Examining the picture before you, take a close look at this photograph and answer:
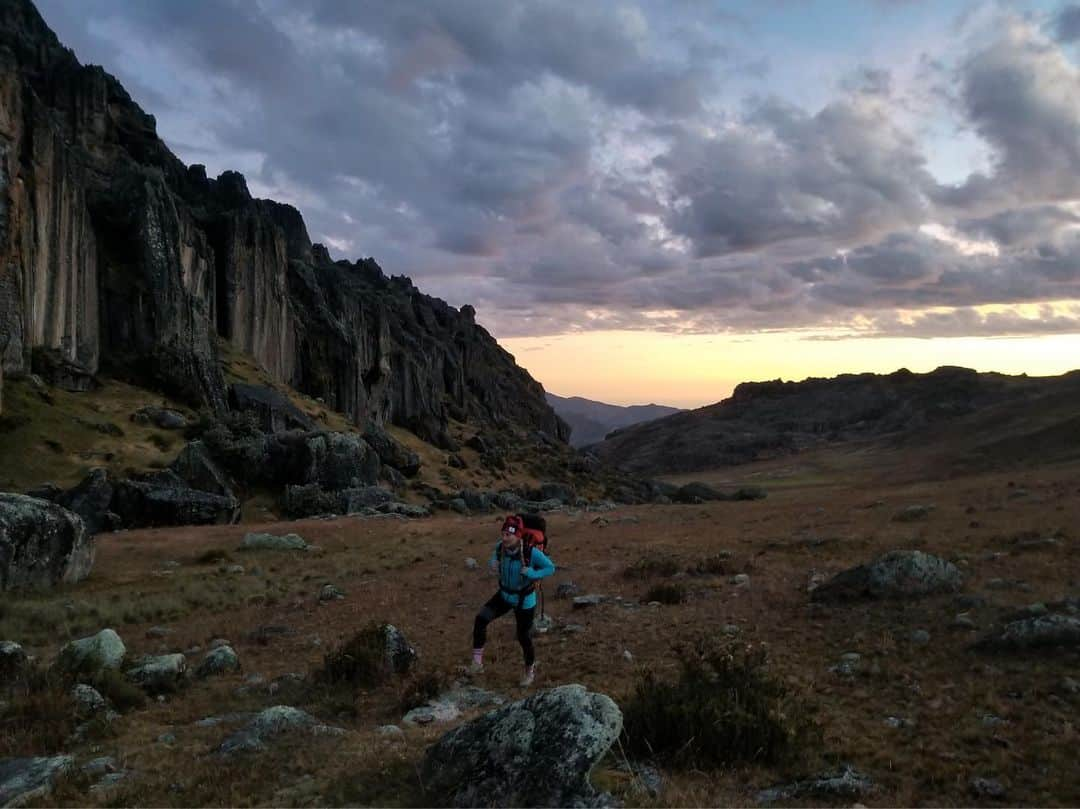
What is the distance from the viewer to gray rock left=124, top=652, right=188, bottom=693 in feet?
40.4

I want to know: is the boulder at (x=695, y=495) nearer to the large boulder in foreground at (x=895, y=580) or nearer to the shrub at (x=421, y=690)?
the large boulder in foreground at (x=895, y=580)

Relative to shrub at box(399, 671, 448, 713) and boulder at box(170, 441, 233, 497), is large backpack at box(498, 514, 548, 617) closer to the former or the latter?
shrub at box(399, 671, 448, 713)

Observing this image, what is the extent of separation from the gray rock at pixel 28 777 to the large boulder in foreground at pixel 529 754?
169 inches

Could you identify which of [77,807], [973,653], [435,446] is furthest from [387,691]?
[435,446]

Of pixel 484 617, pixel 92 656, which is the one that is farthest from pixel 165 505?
pixel 484 617

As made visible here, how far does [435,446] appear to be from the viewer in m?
108

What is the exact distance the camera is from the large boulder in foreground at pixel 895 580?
50.5 ft

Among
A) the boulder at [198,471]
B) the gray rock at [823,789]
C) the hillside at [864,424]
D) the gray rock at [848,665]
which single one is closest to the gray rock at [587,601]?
the gray rock at [848,665]

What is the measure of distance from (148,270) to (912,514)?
63.2 meters

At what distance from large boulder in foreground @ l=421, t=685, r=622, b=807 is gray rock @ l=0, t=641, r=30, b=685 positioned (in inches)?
365

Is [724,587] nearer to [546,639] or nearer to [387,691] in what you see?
[546,639]

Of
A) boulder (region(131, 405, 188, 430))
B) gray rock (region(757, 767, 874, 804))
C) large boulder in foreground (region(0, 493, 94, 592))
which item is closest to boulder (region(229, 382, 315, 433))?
boulder (region(131, 405, 188, 430))

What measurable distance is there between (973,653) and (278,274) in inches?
3618

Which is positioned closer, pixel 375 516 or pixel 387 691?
pixel 387 691
